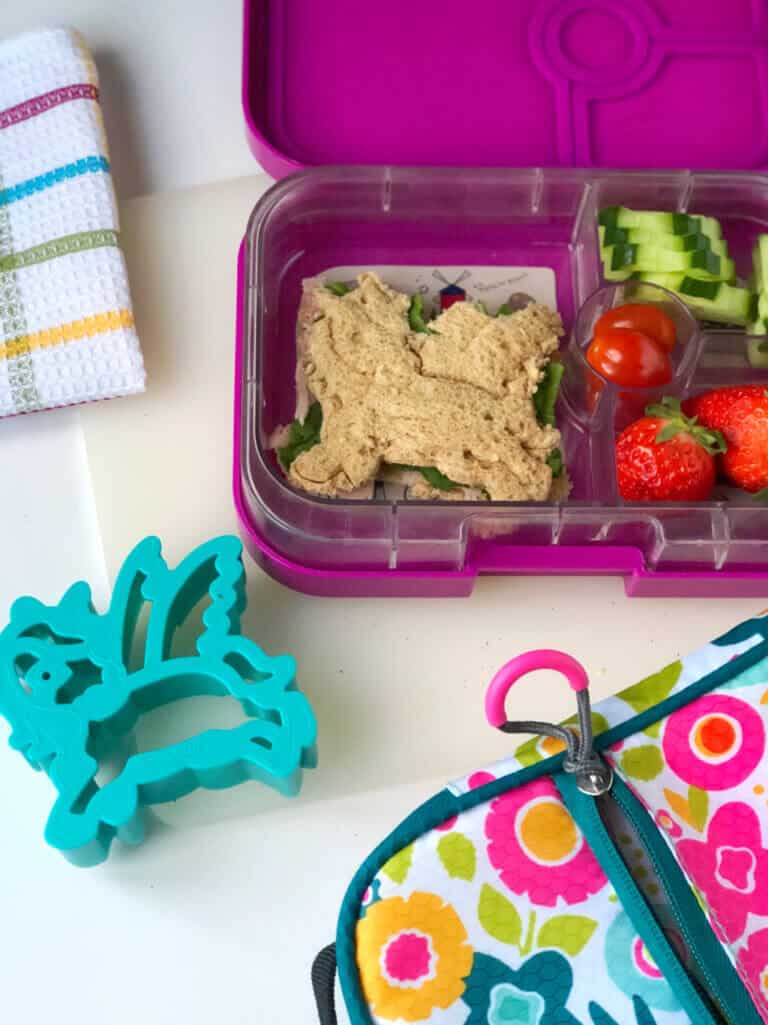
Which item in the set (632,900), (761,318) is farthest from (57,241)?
(632,900)

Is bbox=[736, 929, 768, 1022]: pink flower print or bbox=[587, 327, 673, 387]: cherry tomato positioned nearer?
bbox=[736, 929, 768, 1022]: pink flower print

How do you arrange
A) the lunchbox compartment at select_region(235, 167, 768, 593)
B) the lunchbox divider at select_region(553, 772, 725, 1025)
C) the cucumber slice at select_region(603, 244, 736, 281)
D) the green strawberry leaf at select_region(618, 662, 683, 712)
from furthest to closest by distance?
the cucumber slice at select_region(603, 244, 736, 281)
the lunchbox compartment at select_region(235, 167, 768, 593)
the green strawberry leaf at select_region(618, 662, 683, 712)
the lunchbox divider at select_region(553, 772, 725, 1025)

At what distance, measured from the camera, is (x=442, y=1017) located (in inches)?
21.6

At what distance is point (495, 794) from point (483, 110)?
2.12 ft

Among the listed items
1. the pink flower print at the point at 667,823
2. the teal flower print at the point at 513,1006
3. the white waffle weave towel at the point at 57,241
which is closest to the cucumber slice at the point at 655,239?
the white waffle weave towel at the point at 57,241

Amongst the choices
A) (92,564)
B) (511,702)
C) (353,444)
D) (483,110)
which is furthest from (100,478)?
(483,110)

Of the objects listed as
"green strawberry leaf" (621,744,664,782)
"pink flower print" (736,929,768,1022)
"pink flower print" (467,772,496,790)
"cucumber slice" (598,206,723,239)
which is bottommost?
"pink flower print" (736,929,768,1022)

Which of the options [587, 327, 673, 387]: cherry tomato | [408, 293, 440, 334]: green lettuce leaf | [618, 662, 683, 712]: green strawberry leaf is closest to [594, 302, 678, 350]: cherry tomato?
[587, 327, 673, 387]: cherry tomato

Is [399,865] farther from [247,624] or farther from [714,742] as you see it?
[247,624]

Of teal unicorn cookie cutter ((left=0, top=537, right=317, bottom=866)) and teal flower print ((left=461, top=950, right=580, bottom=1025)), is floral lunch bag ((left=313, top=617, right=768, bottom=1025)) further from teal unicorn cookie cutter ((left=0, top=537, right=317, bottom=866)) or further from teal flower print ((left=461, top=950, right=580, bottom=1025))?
teal unicorn cookie cutter ((left=0, top=537, right=317, bottom=866))

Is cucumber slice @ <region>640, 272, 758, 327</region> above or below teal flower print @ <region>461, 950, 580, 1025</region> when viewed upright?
above

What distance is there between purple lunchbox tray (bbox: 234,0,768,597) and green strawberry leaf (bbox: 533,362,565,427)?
3 cm

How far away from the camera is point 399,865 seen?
58 centimetres

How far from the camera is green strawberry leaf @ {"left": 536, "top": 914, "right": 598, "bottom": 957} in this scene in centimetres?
56
